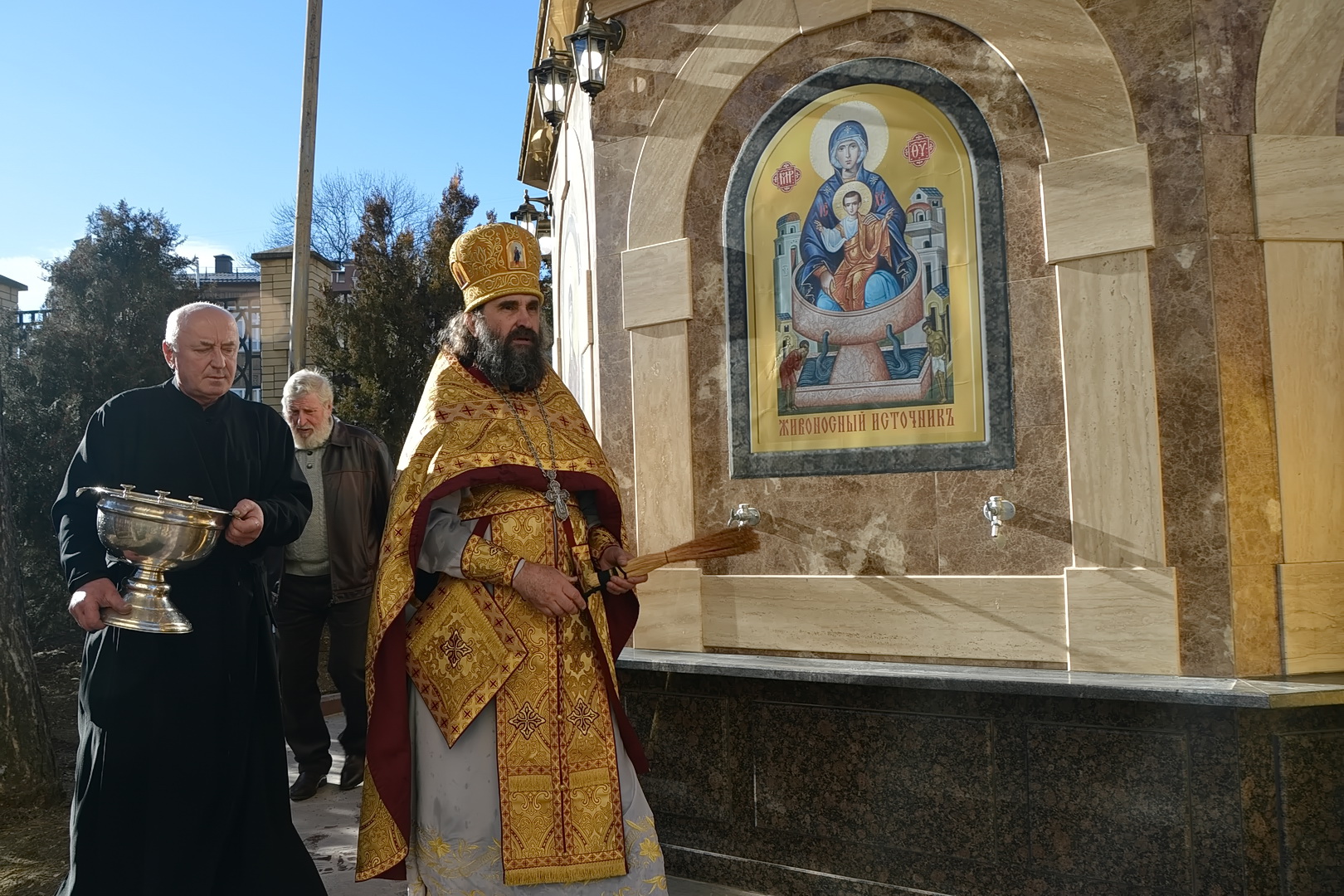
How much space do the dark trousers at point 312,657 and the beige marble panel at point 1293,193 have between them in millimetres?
4832

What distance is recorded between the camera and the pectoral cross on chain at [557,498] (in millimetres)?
3666

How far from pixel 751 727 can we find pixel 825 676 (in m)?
0.54


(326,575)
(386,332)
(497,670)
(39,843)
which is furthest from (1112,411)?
Answer: (386,332)

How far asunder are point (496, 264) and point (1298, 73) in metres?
3.00

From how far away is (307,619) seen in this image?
6.15 meters

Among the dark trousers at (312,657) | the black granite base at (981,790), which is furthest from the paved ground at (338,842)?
the dark trousers at (312,657)

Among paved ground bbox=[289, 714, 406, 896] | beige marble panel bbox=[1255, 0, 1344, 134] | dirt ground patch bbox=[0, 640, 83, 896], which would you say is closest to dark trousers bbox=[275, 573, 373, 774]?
paved ground bbox=[289, 714, 406, 896]

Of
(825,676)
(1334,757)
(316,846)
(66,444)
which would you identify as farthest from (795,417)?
(66,444)

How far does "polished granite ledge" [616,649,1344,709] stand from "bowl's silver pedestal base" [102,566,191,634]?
1.97 m

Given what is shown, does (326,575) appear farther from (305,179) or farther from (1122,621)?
(305,179)

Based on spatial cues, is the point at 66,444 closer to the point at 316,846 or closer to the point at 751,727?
the point at 316,846

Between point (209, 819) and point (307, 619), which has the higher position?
point (307, 619)

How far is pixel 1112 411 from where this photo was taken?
4.06 metres

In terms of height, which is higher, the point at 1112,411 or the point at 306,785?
the point at 1112,411
